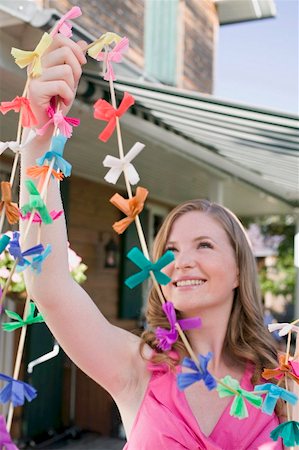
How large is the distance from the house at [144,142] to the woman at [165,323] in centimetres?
147

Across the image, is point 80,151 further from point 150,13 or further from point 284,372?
point 284,372

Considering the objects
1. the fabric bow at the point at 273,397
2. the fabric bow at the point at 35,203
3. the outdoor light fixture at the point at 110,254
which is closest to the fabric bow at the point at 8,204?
the fabric bow at the point at 35,203

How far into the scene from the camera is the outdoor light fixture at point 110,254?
6617 millimetres

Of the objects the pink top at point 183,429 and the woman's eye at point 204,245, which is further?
the woman's eye at point 204,245

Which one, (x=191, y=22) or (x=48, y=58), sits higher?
(x=191, y=22)

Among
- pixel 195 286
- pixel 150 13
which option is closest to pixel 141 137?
pixel 150 13

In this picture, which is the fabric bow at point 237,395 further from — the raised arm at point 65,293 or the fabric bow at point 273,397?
the raised arm at point 65,293

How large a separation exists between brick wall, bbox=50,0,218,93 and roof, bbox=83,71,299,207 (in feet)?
4.89

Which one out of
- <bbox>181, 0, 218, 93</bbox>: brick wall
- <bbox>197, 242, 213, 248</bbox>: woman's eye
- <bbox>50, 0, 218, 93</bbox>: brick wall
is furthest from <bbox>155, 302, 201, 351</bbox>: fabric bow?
<bbox>181, 0, 218, 93</bbox>: brick wall

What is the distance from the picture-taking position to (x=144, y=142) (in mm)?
4883

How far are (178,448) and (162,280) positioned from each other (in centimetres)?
67

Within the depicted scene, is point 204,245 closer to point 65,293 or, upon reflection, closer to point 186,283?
point 186,283

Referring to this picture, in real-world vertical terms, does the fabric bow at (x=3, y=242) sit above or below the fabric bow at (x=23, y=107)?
below

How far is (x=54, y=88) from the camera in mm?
860
